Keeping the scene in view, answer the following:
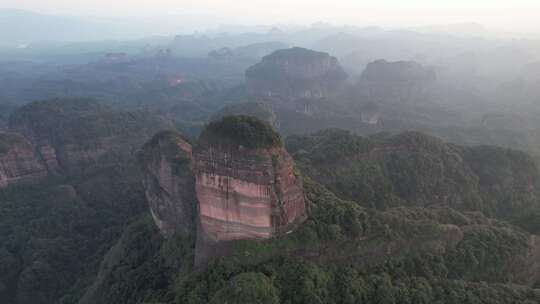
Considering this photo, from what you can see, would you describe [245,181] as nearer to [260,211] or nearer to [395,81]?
[260,211]

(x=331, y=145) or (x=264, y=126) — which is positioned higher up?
(x=264, y=126)

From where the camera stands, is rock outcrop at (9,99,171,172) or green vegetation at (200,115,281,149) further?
rock outcrop at (9,99,171,172)

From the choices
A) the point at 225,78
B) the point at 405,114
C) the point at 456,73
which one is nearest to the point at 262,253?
the point at 405,114

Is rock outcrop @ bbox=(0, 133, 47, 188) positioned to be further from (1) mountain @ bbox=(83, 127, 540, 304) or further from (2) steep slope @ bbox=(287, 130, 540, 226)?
(2) steep slope @ bbox=(287, 130, 540, 226)

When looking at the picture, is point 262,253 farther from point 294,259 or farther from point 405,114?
point 405,114

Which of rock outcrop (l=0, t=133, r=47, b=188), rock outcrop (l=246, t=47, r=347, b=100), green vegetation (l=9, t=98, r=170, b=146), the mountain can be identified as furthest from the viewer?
rock outcrop (l=246, t=47, r=347, b=100)

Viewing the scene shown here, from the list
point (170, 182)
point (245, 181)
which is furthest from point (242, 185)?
point (170, 182)

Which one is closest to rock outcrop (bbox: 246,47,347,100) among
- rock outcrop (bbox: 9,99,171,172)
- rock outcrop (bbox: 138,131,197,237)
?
rock outcrop (bbox: 9,99,171,172)

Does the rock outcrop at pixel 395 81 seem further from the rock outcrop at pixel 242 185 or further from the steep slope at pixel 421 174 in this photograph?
the rock outcrop at pixel 242 185
